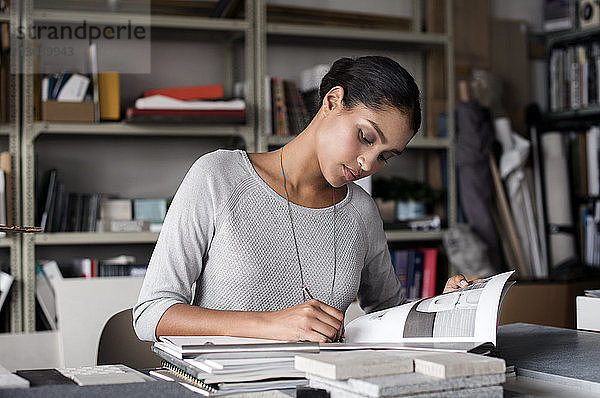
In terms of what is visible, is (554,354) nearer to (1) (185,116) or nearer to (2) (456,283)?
(2) (456,283)

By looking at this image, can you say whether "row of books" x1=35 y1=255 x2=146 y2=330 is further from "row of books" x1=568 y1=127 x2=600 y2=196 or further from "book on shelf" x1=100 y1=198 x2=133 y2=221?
"row of books" x1=568 y1=127 x2=600 y2=196

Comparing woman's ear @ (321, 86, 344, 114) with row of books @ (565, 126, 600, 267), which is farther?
row of books @ (565, 126, 600, 267)

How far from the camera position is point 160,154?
329 cm

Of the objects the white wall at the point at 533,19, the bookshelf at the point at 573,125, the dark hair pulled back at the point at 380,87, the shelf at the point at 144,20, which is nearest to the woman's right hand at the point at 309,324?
the dark hair pulled back at the point at 380,87

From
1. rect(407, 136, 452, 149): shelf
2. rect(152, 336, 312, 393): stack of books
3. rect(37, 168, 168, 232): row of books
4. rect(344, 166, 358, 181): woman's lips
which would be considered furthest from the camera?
rect(407, 136, 452, 149): shelf

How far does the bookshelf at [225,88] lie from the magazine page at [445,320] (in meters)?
1.99

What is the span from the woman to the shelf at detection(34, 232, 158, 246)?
1.51 meters

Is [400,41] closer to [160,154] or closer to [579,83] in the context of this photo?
[579,83]

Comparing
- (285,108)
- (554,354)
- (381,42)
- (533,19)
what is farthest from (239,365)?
(533,19)

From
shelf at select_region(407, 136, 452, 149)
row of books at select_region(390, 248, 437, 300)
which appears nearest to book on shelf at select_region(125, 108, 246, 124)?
shelf at select_region(407, 136, 452, 149)

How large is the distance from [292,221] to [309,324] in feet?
1.52

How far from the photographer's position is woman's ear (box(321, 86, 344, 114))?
1.41 m

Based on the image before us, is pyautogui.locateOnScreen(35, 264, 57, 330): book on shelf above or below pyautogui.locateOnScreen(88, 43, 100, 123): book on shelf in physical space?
below

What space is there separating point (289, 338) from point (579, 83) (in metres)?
3.01
